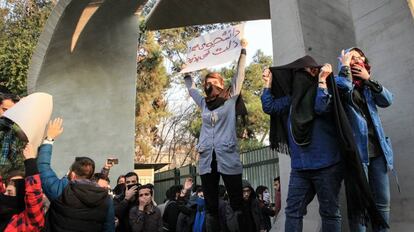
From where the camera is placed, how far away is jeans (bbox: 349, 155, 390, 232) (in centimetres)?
325

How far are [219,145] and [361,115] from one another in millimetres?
1298

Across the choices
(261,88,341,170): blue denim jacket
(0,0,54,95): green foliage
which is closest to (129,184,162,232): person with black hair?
(261,88,341,170): blue denim jacket

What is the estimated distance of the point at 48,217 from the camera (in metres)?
3.21

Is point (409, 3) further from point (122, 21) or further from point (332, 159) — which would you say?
point (122, 21)

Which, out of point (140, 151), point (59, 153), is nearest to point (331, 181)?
point (59, 153)

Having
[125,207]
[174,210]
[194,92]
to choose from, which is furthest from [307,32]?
[174,210]

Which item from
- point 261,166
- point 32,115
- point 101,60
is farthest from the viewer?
point 101,60

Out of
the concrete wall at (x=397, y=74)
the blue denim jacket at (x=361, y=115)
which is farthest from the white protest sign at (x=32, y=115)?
the concrete wall at (x=397, y=74)

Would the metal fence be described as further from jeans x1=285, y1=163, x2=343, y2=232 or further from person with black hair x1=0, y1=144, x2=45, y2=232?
person with black hair x1=0, y1=144, x2=45, y2=232

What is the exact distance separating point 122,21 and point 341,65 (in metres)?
8.73

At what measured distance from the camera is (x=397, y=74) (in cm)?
416

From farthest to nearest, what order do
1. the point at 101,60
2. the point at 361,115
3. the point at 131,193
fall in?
the point at 101,60
the point at 131,193
the point at 361,115

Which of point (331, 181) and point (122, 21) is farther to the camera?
point (122, 21)

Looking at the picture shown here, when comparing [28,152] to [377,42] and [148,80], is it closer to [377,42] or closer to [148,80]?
[377,42]
